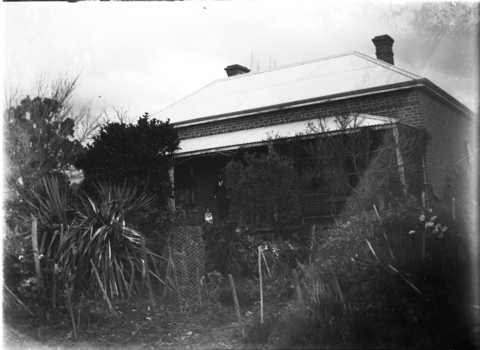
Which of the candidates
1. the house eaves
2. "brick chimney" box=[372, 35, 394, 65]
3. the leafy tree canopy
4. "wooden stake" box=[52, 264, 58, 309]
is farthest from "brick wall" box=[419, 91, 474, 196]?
"wooden stake" box=[52, 264, 58, 309]

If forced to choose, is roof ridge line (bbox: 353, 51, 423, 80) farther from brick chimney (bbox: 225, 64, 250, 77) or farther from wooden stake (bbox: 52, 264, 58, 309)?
wooden stake (bbox: 52, 264, 58, 309)

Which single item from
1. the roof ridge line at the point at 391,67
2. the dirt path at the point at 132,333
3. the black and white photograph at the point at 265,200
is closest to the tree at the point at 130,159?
the black and white photograph at the point at 265,200

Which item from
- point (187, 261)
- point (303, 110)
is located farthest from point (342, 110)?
point (187, 261)

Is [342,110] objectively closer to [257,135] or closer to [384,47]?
[257,135]

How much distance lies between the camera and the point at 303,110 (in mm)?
15766

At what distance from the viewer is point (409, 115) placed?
46.1 ft

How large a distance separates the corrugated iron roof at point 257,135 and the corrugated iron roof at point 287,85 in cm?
89

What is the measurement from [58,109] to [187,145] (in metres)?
6.08

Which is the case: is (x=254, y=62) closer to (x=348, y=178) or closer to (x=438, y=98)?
(x=438, y=98)

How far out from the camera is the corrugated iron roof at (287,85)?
15163 mm

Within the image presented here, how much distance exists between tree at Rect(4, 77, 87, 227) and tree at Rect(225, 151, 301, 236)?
5472mm

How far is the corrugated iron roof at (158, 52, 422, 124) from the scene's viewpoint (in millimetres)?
15163

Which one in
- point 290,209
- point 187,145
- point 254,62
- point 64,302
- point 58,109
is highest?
point 254,62

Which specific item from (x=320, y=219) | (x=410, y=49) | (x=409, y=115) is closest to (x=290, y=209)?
(x=320, y=219)
